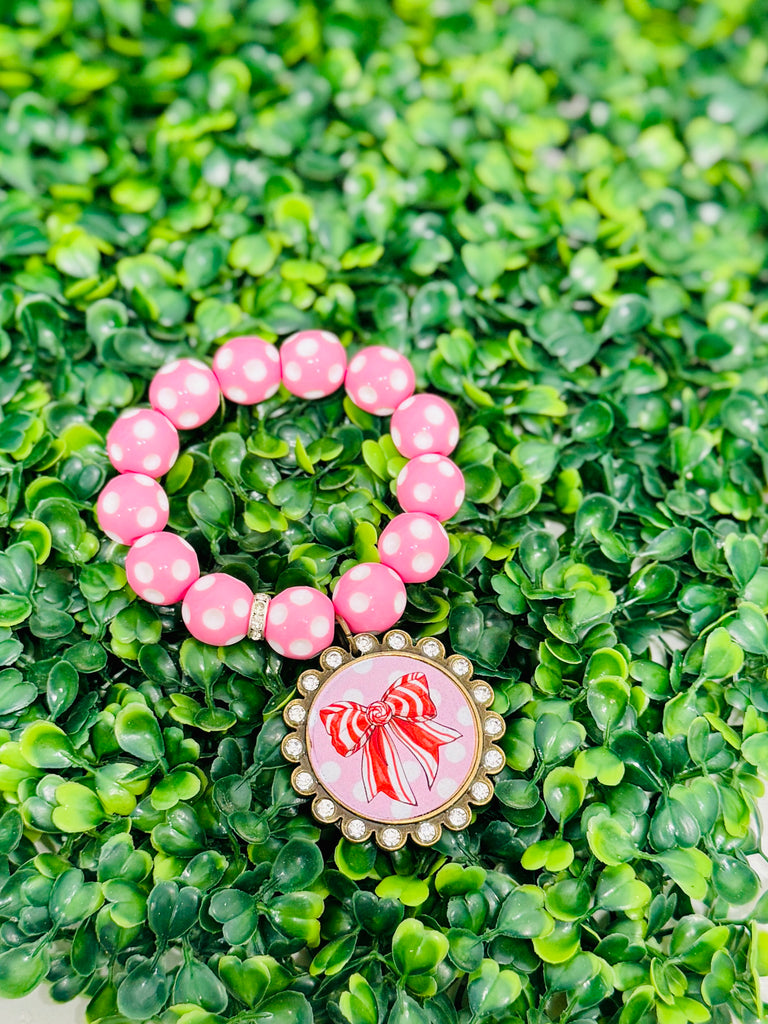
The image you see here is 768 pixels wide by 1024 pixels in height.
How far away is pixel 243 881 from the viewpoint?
2.26ft

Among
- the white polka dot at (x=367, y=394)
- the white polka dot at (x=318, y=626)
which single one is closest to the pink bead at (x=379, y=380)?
the white polka dot at (x=367, y=394)

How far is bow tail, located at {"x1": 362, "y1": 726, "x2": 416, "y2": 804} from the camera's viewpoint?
0.71 m

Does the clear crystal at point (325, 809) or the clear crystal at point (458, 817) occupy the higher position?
the clear crystal at point (458, 817)

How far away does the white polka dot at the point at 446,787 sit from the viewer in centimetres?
71

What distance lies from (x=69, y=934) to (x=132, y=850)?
0.09 metres

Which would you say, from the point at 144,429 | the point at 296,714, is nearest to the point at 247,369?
the point at 144,429

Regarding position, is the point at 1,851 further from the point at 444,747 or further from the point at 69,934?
the point at 444,747

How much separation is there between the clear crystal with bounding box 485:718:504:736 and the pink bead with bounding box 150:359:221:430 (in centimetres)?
41

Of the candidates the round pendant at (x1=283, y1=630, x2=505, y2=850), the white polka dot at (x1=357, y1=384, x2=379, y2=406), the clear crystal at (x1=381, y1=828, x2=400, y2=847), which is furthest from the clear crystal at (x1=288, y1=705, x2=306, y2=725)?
the white polka dot at (x1=357, y1=384, x2=379, y2=406)

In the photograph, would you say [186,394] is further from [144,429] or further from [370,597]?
[370,597]

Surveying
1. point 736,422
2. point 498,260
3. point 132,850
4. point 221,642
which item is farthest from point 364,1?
point 132,850

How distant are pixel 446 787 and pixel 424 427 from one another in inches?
13.1

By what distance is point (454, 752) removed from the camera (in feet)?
2.37

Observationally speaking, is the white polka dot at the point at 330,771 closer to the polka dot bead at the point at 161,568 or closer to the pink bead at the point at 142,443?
the polka dot bead at the point at 161,568
